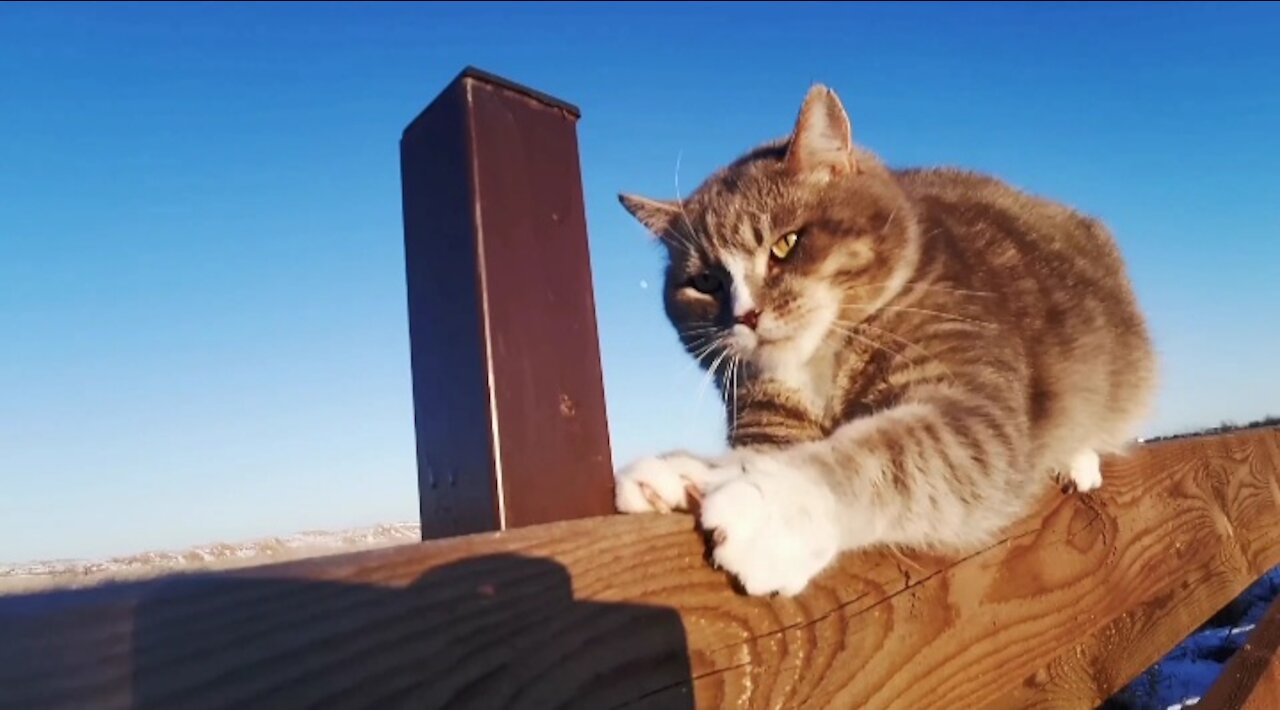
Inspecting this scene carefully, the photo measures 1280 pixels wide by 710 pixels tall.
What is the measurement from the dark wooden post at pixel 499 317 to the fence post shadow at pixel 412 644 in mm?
175

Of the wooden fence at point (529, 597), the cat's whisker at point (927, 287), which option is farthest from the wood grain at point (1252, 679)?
the cat's whisker at point (927, 287)

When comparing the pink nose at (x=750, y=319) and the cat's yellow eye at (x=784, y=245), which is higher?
the cat's yellow eye at (x=784, y=245)

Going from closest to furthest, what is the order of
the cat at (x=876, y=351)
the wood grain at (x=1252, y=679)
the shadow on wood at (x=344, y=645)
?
the shadow on wood at (x=344, y=645) → the cat at (x=876, y=351) → the wood grain at (x=1252, y=679)

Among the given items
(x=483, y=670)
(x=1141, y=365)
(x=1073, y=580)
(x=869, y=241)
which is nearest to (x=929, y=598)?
(x=1073, y=580)

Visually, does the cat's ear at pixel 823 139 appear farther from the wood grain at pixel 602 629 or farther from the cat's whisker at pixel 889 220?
the wood grain at pixel 602 629

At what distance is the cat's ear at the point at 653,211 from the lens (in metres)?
2.54

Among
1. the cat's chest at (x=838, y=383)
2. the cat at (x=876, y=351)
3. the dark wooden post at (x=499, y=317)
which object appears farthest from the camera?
the cat's chest at (x=838, y=383)

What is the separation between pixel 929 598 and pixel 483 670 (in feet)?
2.57

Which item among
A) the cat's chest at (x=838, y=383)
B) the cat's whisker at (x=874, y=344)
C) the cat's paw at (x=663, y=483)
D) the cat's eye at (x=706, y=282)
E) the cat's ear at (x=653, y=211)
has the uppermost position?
the cat's ear at (x=653, y=211)

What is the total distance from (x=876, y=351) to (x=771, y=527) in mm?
963

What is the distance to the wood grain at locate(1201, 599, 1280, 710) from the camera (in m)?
1.67

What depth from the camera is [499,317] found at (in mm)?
893

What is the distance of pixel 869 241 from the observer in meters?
2.09

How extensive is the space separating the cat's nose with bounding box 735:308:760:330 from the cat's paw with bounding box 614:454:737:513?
651 mm
